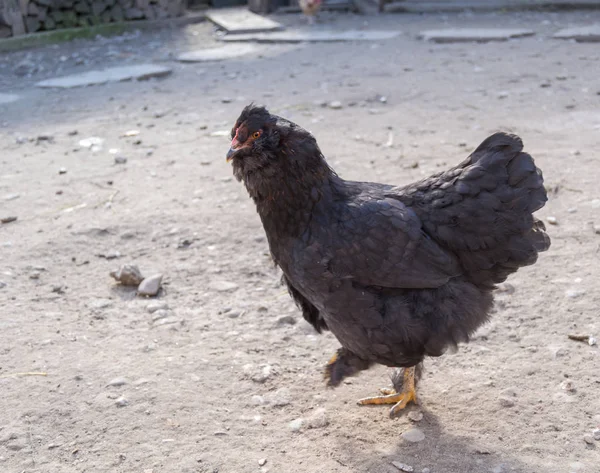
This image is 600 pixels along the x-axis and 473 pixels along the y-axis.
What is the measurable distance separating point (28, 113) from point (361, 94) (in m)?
3.53

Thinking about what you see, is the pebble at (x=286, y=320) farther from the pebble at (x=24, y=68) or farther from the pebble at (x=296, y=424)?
the pebble at (x=24, y=68)

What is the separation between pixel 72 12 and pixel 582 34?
7.81 meters

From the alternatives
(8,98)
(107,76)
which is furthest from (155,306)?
(107,76)

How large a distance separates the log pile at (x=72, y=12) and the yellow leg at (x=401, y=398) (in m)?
9.25

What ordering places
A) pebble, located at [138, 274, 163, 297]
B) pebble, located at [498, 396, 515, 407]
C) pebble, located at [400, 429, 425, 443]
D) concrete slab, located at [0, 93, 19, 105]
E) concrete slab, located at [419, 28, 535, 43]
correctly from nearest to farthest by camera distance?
1. pebble, located at [400, 429, 425, 443]
2. pebble, located at [498, 396, 515, 407]
3. pebble, located at [138, 274, 163, 297]
4. concrete slab, located at [0, 93, 19, 105]
5. concrete slab, located at [419, 28, 535, 43]

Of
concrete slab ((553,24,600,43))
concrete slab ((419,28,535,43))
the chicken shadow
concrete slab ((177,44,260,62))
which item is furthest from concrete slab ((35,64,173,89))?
the chicken shadow

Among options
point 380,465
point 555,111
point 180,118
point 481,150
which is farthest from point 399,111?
point 380,465

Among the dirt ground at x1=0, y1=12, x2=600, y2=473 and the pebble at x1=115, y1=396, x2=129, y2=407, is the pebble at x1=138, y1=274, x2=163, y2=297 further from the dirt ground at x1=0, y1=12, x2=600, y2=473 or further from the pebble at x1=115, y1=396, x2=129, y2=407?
the pebble at x1=115, y1=396, x2=129, y2=407

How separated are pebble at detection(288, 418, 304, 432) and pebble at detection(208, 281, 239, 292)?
1178 millimetres

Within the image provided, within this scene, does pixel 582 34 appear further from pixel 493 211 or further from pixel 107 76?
pixel 493 211

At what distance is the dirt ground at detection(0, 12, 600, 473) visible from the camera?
2758 millimetres

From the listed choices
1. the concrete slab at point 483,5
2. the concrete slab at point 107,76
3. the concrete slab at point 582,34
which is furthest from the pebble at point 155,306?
the concrete slab at point 483,5

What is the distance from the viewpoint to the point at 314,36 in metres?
10.3

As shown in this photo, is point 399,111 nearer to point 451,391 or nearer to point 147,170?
point 147,170
